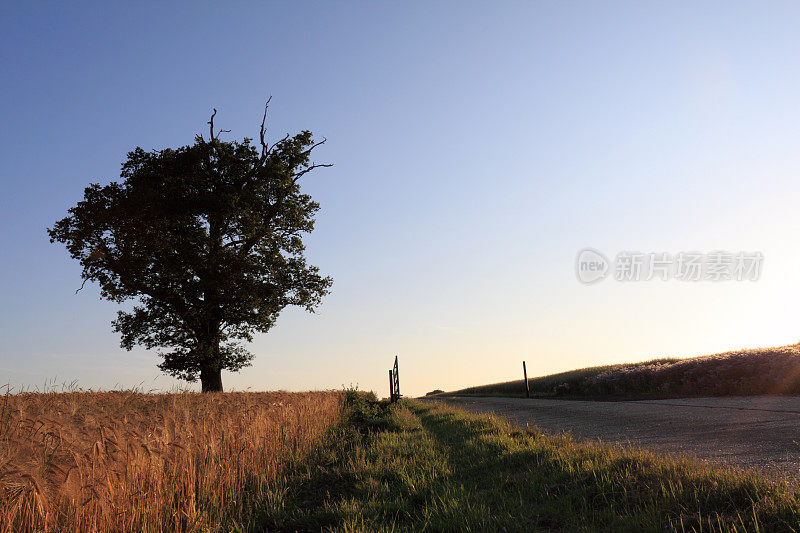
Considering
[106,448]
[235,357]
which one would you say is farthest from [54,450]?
[235,357]

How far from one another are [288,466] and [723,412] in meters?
9.15

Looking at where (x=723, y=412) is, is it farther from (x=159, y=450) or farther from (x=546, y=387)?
(x=546, y=387)

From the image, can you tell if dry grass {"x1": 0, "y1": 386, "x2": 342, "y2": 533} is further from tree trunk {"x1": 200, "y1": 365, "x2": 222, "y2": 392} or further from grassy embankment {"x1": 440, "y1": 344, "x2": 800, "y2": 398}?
grassy embankment {"x1": 440, "y1": 344, "x2": 800, "y2": 398}

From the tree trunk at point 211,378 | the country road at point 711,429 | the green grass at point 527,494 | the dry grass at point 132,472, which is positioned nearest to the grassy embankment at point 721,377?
the country road at point 711,429

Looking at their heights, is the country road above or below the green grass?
below

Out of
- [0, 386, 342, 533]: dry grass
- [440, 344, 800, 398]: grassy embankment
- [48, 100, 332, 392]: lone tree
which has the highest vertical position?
[48, 100, 332, 392]: lone tree

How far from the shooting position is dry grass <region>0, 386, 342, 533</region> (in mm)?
3699

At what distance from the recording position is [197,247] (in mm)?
21266

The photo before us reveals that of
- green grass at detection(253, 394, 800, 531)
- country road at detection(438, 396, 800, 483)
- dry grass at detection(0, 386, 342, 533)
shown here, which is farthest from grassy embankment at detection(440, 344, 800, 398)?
dry grass at detection(0, 386, 342, 533)

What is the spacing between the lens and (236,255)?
21.7 metres

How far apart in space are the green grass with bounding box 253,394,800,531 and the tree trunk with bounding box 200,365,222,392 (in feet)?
53.0

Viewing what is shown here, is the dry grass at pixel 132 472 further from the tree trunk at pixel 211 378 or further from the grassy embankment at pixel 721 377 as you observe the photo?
the grassy embankment at pixel 721 377

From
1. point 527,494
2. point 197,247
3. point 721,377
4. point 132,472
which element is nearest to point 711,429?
point 527,494

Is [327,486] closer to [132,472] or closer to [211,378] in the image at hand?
[132,472]
